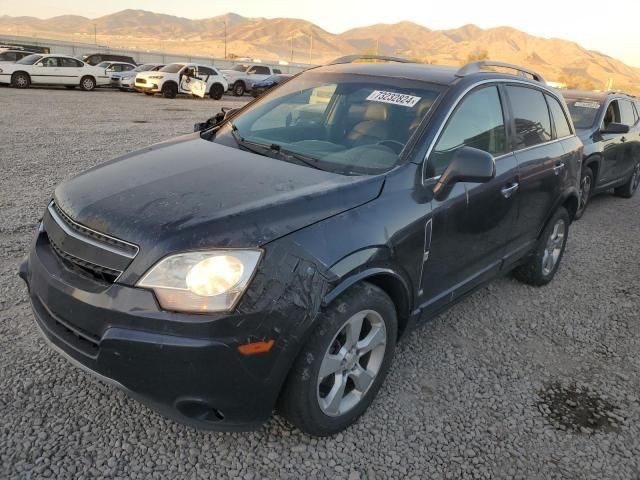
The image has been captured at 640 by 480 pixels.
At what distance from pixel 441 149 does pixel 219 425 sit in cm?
191

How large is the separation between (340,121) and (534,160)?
1587 mm

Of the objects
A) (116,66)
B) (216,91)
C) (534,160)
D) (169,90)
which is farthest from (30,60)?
(534,160)

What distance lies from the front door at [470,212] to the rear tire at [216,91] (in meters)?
21.7

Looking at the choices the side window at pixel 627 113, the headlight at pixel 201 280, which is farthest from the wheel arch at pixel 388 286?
the side window at pixel 627 113

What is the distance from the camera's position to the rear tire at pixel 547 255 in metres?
4.52

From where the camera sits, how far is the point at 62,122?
12273mm

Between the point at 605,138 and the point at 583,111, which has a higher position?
the point at 583,111

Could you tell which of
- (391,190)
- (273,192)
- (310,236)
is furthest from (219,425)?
(391,190)

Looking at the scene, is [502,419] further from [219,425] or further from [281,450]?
[219,425]

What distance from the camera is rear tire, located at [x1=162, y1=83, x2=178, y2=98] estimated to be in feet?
72.9

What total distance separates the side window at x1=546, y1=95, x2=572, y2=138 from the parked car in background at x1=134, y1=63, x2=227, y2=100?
65.6 feet

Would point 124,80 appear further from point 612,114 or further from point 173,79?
point 612,114

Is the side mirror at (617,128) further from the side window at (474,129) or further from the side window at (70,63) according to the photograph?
the side window at (70,63)

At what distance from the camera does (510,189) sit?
3617 mm
